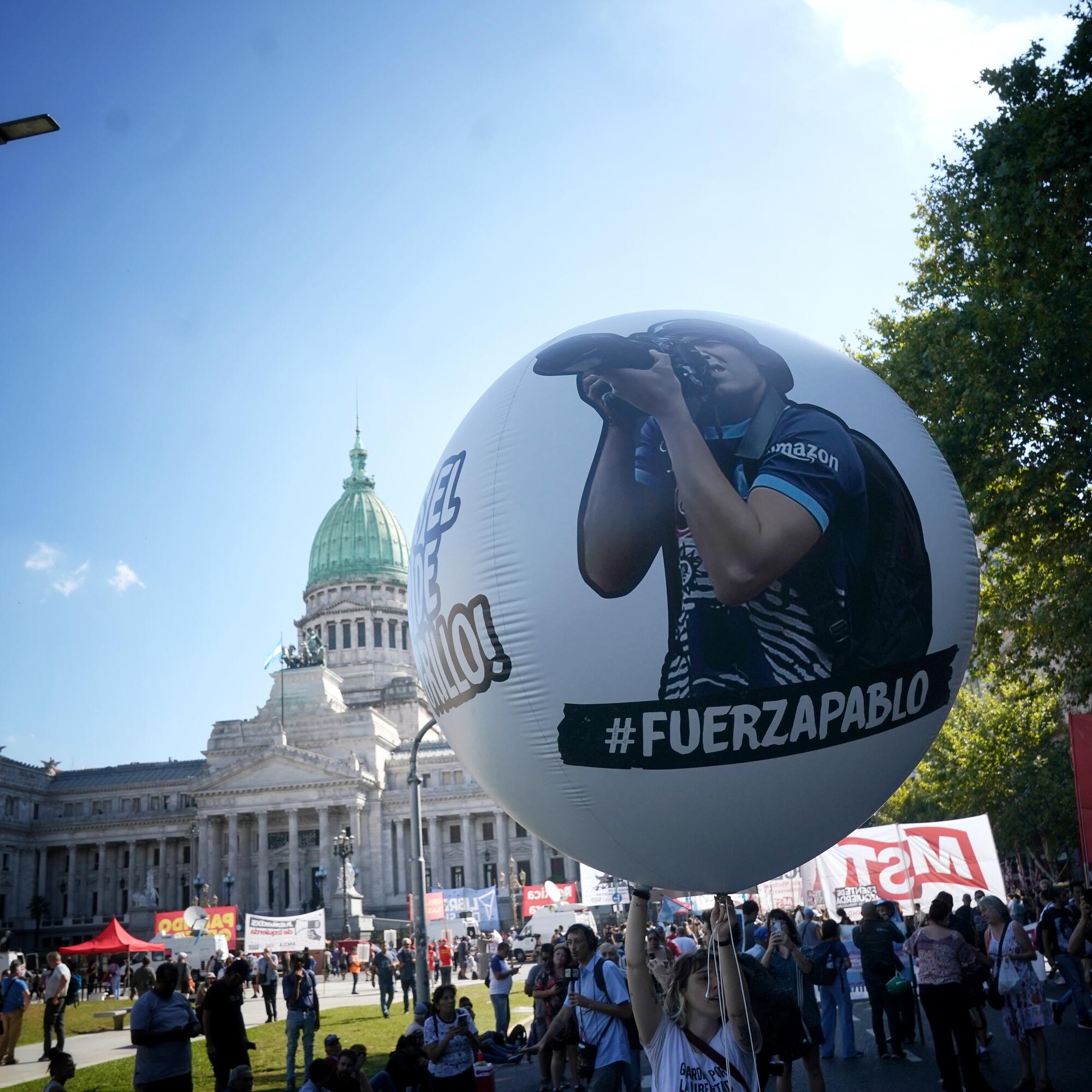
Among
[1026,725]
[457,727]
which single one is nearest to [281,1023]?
[457,727]

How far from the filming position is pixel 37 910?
293 ft

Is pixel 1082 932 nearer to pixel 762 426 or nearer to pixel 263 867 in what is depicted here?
pixel 762 426

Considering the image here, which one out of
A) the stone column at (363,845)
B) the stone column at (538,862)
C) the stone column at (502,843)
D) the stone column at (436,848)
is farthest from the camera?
the stone column at (436,848)

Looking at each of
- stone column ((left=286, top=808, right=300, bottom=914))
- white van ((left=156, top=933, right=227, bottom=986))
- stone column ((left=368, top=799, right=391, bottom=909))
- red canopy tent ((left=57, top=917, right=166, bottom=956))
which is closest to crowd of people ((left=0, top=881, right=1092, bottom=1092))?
white van ((left=156, top=933, right=227, bottom=986))

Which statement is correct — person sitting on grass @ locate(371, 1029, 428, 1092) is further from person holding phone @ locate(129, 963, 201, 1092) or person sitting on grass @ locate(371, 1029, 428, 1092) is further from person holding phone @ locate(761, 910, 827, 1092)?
person holding phone @ locate(761, 910, 827, 1092)

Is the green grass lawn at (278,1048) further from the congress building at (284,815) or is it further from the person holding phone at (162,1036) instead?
the congress building at (284,815)

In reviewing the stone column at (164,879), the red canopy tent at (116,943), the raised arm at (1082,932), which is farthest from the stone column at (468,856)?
the raised arm at (1082,932)

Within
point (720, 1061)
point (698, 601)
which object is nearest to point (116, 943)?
point (720, 1061)

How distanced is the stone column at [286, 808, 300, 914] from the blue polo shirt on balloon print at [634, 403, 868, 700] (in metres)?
81.0

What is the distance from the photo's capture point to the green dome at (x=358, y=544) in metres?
111

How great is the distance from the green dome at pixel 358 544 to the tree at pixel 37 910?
38812mm

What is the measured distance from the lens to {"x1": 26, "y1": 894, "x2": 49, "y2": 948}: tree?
87.6 meters

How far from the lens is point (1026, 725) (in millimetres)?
42438

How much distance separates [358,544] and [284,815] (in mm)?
35008
